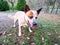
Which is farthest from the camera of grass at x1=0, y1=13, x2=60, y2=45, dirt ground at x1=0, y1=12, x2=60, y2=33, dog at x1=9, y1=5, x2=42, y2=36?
dirt ground at x1=0, y1=12, x2=60, y2=33

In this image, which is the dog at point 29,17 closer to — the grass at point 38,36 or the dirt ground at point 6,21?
the grass at point 38,36

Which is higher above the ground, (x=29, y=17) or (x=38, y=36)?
(x=29, y=17)

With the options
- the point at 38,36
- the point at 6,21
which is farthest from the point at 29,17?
Answer: the point at 6,21

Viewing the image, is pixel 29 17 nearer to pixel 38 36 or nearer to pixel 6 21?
pixel 38 36

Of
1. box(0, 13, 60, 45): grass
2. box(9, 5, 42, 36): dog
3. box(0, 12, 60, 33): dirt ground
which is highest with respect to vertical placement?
box(9, 5, 42, 36): dog

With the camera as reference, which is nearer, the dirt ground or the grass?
the grass

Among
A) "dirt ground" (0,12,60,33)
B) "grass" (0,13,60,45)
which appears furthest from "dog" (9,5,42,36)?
"dirt ground" (0,12,60,33)

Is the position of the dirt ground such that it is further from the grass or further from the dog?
the dog

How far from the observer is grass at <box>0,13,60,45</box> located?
80.0 inches

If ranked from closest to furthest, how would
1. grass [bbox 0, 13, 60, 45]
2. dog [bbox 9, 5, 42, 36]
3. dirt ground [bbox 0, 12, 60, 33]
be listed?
dog [bbox 9, 5, 42, 36] < grass [bbox 0, 13, 60, 45] < dirt ground [bbox 0, 12, 60, 33]

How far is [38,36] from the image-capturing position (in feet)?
6.98

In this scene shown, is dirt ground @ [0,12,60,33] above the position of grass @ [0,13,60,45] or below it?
above

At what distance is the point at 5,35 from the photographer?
215 centimetres

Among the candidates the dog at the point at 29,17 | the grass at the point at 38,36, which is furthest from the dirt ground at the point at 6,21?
the dog at the point at 29,17
